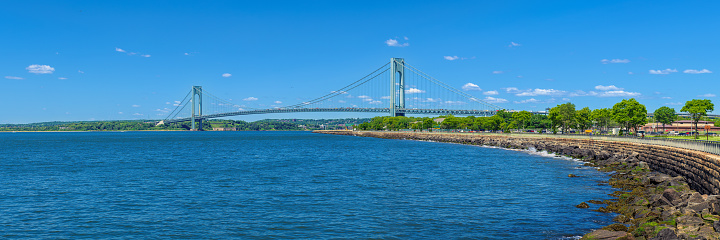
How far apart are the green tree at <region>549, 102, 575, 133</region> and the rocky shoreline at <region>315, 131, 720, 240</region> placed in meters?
44.2

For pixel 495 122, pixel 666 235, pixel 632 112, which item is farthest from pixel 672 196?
pixel 495 122

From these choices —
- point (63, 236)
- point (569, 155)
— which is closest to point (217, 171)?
point (63, 236)

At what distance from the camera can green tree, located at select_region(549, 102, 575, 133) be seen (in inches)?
3342

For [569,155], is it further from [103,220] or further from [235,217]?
[103,220]

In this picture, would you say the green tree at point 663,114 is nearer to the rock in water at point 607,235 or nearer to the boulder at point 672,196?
the boulder at point 672,196

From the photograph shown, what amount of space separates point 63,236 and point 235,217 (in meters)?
5.21

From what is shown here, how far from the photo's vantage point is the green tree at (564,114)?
3342 inches

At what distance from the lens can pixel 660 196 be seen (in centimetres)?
1859

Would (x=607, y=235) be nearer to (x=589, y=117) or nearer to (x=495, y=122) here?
(x=589, y=117)

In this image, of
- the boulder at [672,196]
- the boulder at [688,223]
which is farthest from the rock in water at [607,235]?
the boulder at [672,196]

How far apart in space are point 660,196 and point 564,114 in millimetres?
70164

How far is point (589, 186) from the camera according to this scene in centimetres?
2558

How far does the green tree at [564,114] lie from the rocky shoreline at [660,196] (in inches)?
1738

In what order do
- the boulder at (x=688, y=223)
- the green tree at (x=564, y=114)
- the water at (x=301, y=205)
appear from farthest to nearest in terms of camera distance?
the green tree at (x=564, y=114)
the water at (x=301, y=205)
the boulder at (x=688, y=223)
